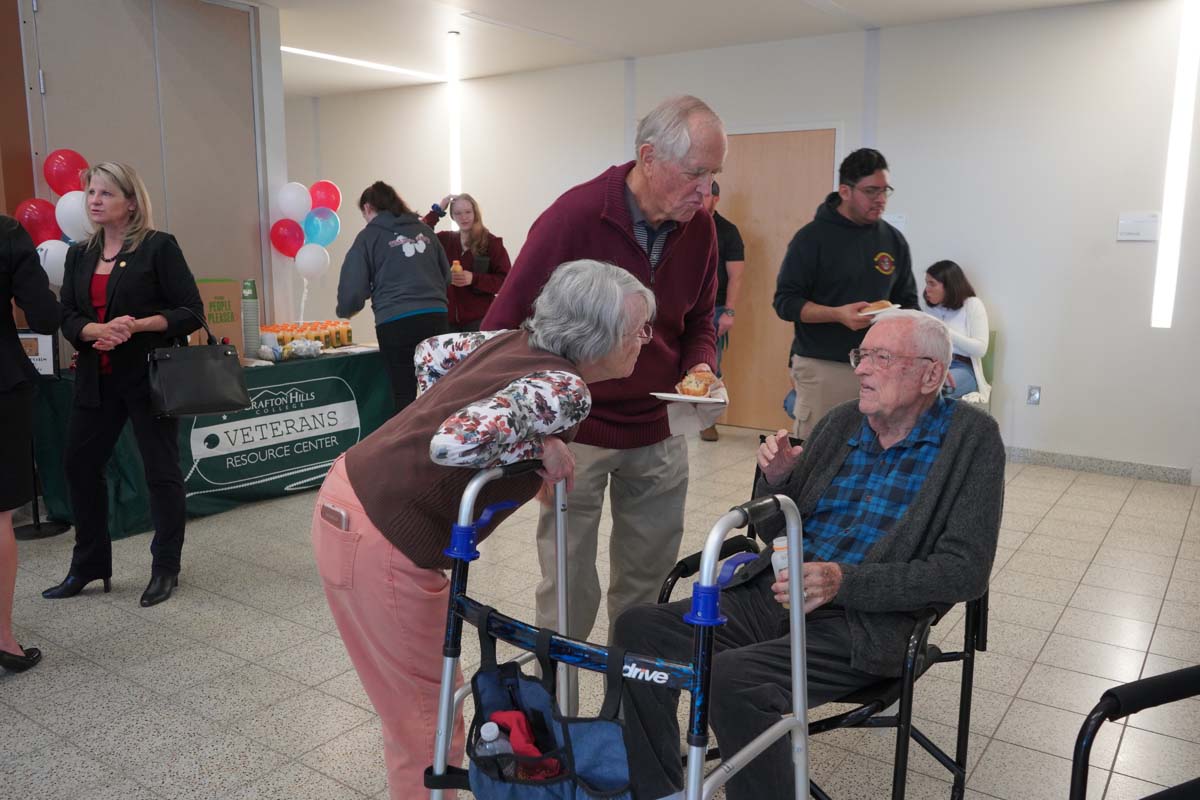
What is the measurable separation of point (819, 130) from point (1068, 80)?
59.9 inches

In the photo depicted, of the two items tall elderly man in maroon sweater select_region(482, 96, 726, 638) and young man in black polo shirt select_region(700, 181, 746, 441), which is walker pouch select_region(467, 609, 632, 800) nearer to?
tall elderly man in maroon sweater select_region(482, 96, 726, 638)

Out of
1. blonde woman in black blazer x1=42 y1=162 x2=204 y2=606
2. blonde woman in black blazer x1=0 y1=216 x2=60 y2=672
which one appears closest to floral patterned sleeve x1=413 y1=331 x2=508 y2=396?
blonde woman in black blazer x1=0 y1=216 x2=60 y2=672

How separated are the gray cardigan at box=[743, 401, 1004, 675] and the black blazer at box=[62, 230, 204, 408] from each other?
8.59ft

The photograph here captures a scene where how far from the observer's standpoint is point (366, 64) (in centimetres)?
740

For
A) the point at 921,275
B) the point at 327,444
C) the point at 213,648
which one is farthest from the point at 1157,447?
the point at 213,648

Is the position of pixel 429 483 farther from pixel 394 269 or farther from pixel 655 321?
pixel 394 269

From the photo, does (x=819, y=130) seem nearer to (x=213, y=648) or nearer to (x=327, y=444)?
(x=327, y=444)

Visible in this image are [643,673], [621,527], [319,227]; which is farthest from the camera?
[319,227]

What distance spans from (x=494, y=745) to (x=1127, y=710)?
93cm

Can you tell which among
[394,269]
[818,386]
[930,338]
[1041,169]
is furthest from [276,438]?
[1041,169]

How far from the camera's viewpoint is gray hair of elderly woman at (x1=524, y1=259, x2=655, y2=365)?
1615mm

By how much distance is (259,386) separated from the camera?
4.55 m

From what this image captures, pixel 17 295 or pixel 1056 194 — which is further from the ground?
pixel 1056 194

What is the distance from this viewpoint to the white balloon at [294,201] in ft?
17.3
